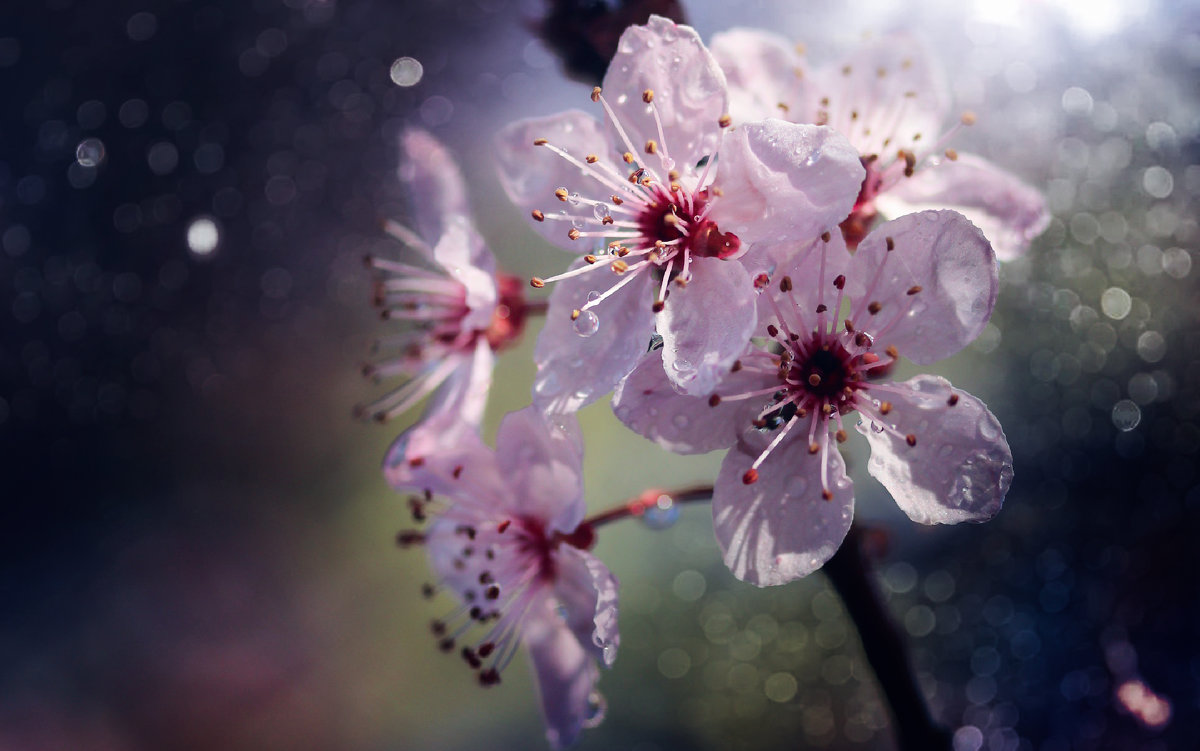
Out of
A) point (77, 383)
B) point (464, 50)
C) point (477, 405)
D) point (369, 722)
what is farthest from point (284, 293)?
point (477, 405)

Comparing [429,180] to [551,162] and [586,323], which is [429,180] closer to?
[551,162]

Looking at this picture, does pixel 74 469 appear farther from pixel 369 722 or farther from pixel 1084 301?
pixel 1084 301

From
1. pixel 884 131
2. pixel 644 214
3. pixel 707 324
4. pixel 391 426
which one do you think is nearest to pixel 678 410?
pixel 707 324

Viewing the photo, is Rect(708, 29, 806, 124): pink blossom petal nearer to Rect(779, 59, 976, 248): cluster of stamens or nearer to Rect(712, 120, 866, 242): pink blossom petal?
Rect(779, 59, 976, 248): cluster of stamens

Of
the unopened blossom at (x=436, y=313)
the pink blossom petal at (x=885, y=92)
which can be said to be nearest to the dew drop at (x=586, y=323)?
the unopened blossom at (x=436, y=313)

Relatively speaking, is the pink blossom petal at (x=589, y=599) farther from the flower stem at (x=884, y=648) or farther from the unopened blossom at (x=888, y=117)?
the unopened blossom at (x=888, y=117)

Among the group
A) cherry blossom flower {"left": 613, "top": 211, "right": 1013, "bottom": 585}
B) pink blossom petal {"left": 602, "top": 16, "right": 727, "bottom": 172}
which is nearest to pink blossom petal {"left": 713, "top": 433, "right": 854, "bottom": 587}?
cherry blossom flower {"left": 613, "top": 211, "right": 1013, "bottom": 585}
